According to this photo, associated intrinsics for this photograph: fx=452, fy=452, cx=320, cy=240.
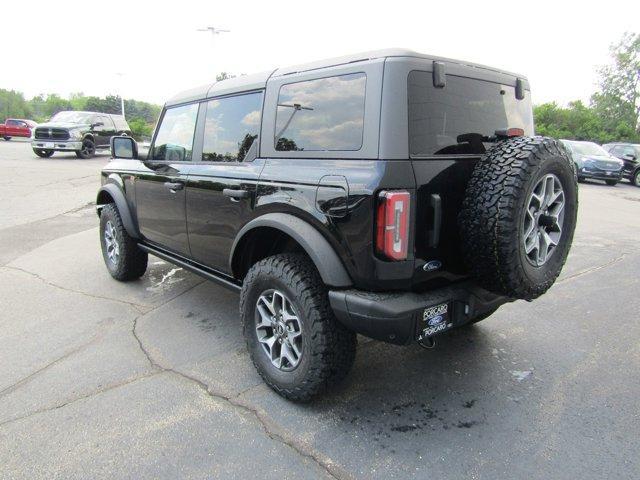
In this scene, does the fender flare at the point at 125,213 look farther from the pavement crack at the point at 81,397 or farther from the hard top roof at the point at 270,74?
the pavement crack at the point at 81,397

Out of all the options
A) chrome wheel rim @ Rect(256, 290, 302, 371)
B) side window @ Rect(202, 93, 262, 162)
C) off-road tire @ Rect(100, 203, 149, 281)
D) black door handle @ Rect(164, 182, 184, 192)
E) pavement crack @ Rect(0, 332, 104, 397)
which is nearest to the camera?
chrome wheel rim @ Rect(256, 290, 302, 371)

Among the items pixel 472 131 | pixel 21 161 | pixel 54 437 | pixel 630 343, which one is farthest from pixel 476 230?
pixel 21 161

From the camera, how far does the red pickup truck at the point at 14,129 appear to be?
33.7 metres

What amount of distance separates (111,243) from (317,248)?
3.41 metres

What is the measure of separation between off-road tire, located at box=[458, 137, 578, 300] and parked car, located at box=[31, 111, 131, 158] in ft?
63.5

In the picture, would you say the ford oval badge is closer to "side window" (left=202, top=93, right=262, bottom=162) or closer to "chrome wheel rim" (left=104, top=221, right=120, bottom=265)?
"side window" (left=202, top=93, right=262, bottom=162)

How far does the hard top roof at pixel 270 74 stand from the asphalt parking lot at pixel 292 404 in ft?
6.22

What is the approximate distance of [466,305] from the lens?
251 centimetres

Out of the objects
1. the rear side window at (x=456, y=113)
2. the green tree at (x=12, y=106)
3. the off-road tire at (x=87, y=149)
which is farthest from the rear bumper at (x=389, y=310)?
the green tree at (x=12, y=106)

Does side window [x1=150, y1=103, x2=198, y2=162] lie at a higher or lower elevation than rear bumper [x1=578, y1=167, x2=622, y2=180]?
higher

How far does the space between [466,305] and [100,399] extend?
7.38 ft

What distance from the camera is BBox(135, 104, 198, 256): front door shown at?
146 inches

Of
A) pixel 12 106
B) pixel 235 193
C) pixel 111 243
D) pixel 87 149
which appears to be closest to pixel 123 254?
pixel 111 243

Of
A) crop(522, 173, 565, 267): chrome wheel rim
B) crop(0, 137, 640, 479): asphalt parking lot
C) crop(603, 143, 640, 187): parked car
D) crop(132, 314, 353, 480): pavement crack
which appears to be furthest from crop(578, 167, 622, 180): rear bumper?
crop(132, 314, 353, 480): pavement crack
